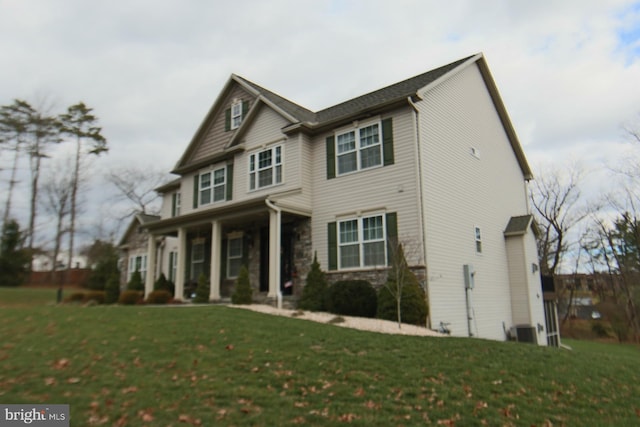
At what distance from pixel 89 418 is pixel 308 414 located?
2.38 m

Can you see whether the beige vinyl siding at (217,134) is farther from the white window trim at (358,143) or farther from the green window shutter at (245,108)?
the white window trim at (358,143)

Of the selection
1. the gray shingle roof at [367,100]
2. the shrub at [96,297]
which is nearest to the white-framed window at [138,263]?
the shrub at [96,297]

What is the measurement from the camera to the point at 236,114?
62.8ft

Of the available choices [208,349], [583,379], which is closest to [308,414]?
[208,349]

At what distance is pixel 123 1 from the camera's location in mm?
10891

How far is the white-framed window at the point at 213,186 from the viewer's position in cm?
1866

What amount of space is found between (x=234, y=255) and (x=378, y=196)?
22.5 ft

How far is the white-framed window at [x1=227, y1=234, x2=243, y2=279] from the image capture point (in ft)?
57.9

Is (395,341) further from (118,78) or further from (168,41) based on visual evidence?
(118,78)

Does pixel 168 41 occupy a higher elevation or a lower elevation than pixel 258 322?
higher

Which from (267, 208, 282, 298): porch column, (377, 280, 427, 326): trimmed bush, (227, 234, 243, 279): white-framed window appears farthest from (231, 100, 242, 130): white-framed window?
(377, 280, 427, 326): trimmed bush

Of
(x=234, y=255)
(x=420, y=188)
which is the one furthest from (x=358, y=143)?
(x=234, y=255)

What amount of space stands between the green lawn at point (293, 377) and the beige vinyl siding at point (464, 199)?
419cm

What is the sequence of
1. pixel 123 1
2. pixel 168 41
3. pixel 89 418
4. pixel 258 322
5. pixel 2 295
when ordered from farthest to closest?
1. pixel 2 295
2. pixel 168 41
3. pixel 123 1
4. pixel 258 322
5. pixel 89 418
